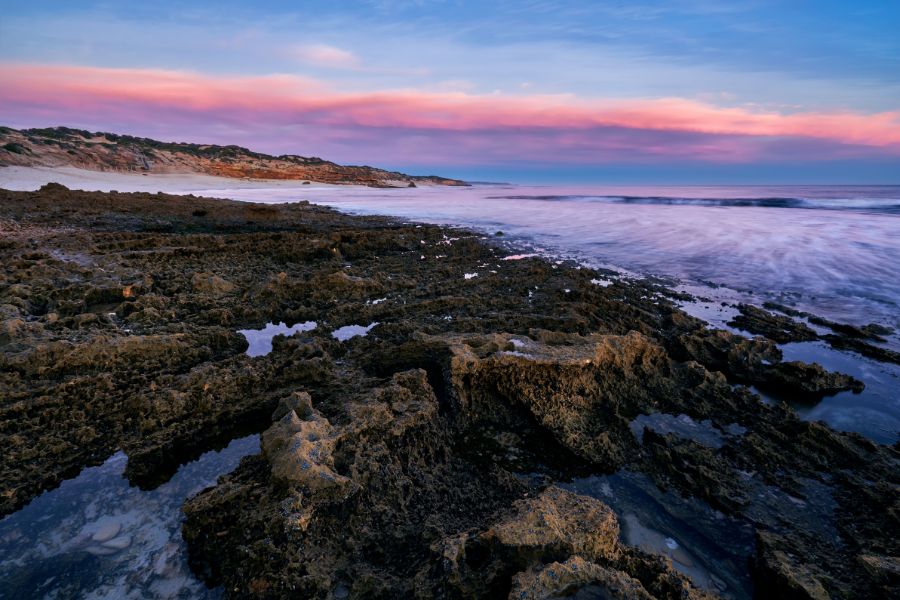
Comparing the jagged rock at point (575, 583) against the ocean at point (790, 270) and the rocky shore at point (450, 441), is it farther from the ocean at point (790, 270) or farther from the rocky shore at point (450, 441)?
the ocean at point (790, 270)

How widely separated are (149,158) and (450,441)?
63566mm

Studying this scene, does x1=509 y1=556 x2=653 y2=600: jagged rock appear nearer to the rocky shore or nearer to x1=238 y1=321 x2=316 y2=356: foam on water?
the rocky shore

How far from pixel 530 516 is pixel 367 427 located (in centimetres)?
137

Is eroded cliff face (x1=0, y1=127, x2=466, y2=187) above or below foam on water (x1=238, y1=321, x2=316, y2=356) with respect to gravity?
above

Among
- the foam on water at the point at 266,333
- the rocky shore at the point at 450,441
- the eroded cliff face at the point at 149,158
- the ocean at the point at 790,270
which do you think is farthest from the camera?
the eroded cliff face at the point at 149,158

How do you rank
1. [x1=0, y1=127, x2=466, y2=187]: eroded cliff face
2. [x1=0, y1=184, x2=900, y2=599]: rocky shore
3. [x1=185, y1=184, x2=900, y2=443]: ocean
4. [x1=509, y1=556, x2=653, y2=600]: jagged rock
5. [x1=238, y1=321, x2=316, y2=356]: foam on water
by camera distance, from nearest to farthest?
[x1=509, y1=556, x2=653, y2=600]: jagged rock < [x1=0, y1=184, x2=900, y2=599]: rocky shore < [x1=185, y1=184, x2=900, y2=443]: ocean < [x1=238, y1=321, x2=316, y2=356]: foam on water < [x1=0, y1=127, x2=466, y2=187]: eroded cliff face

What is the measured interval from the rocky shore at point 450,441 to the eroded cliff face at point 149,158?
136 ft

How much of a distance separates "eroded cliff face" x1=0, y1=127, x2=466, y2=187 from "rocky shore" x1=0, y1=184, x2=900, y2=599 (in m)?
41.5

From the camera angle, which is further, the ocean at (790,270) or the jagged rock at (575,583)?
the ocean at (790,270)

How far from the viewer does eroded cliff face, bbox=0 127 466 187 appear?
3874 cm

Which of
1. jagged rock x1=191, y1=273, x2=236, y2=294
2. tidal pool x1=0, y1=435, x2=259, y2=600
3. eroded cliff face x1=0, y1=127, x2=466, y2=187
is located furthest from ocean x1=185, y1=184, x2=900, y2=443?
eroded cliff face x1=0, y1=127, x2=466, y2=187

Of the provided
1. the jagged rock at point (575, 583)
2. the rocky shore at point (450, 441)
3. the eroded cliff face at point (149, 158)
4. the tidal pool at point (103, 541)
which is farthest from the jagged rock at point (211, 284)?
the eroded cliff face at point (149, 158)

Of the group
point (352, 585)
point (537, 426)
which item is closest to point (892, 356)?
point (537, 426)

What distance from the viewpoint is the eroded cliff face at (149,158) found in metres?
38.7
